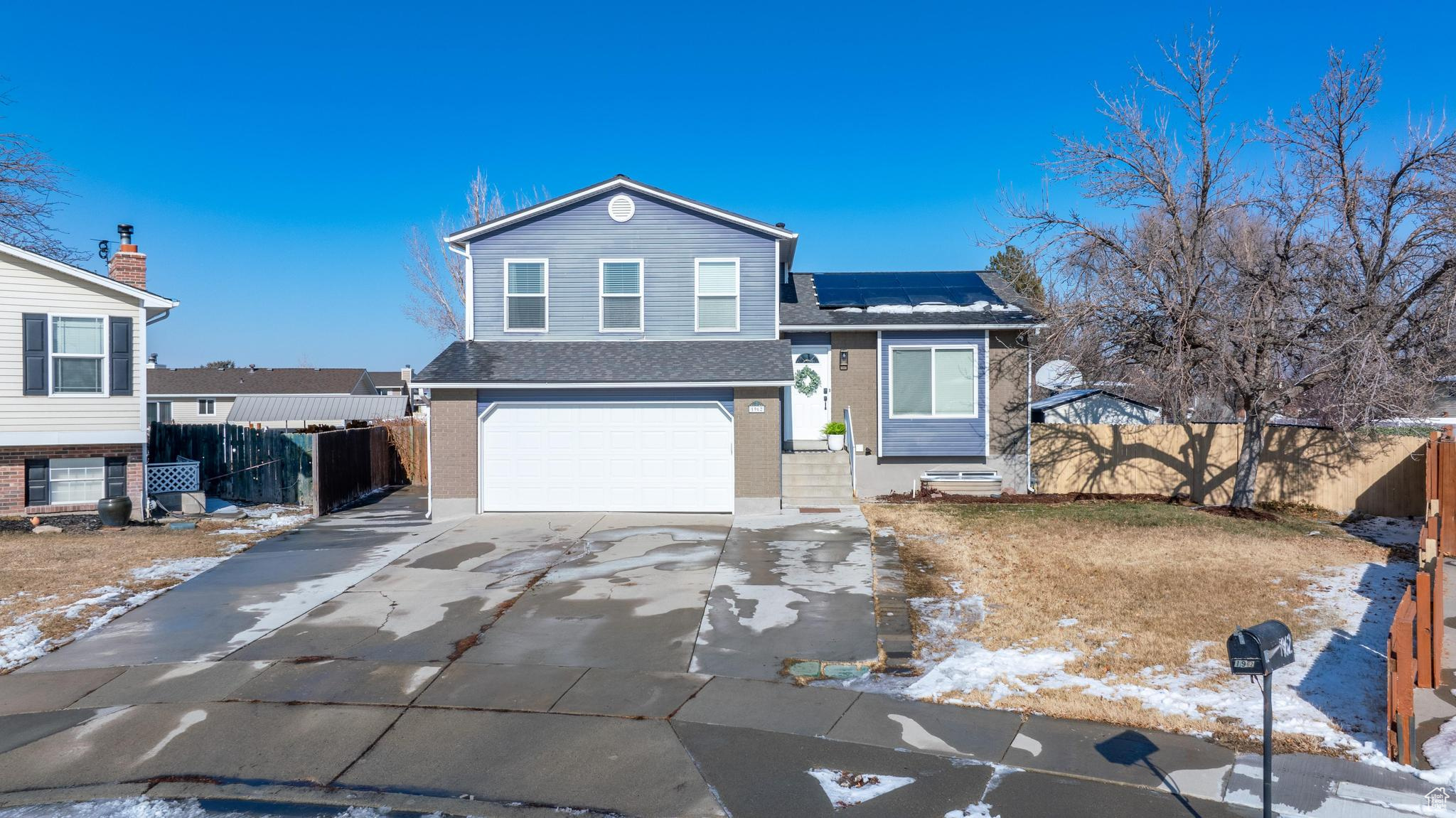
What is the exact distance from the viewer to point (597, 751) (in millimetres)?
6402

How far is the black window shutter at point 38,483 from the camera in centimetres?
1588

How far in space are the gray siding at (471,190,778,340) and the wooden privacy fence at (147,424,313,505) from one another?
6.26m

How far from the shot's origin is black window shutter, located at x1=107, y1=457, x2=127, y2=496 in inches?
648

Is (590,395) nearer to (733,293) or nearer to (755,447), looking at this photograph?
(755,447)

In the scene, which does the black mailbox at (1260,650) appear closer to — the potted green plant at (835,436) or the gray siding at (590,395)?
the gray siding at (590,395)

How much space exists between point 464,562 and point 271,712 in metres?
5.45

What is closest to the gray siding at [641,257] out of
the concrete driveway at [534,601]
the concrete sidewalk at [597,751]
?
the concrete driveway at [534,601]

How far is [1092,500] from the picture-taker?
1767 cm

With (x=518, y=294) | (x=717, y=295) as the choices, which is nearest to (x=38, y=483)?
(x=518, y=294)

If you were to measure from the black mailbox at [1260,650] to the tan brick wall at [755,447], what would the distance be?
36.4 ft

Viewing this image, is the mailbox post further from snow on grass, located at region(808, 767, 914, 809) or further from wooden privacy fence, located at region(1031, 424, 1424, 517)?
wooden privacy fence, located at region(1031, 424, 1424, 517)

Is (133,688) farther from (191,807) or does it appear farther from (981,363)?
(981,363)

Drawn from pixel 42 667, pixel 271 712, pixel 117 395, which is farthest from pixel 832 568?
pixel 117 395

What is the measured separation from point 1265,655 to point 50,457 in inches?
735
